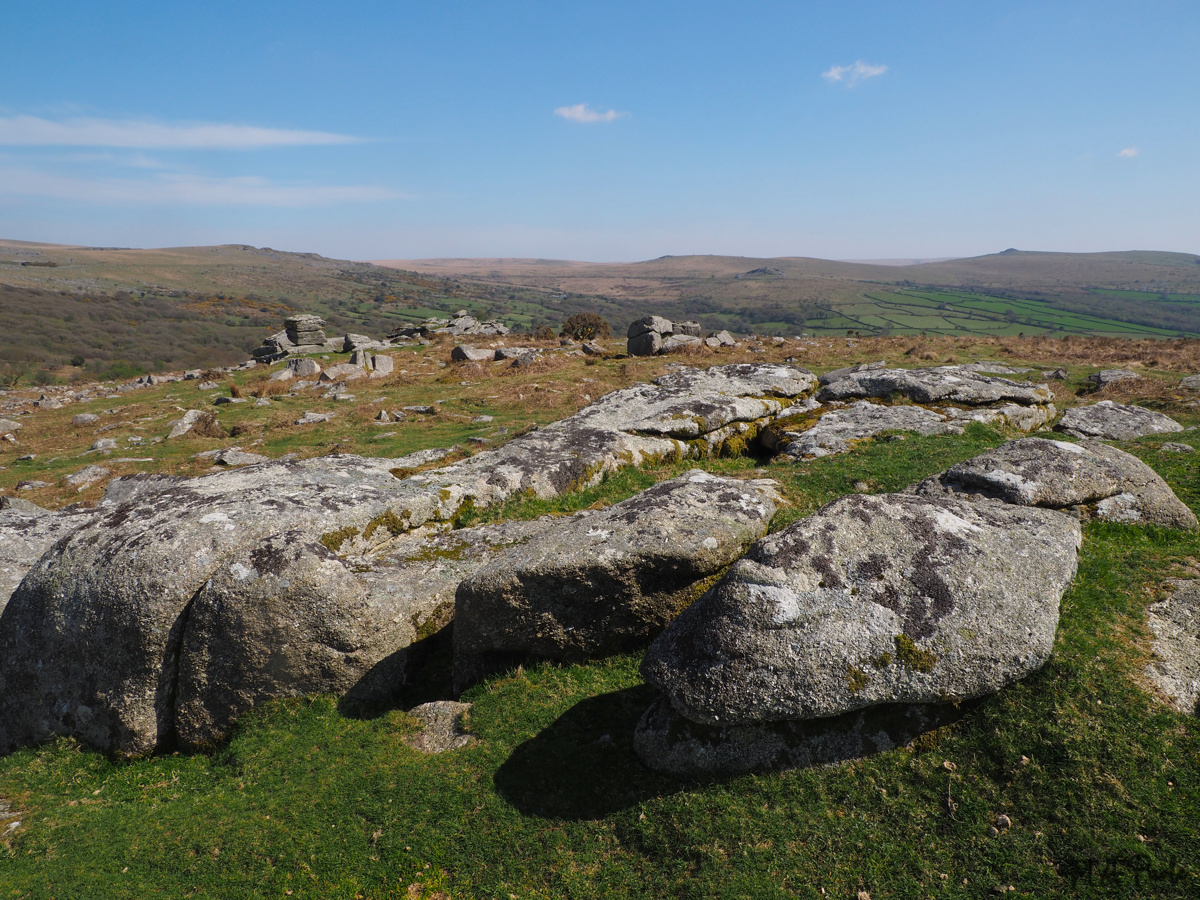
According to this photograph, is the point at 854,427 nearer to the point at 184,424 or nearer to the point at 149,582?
the point at 149,582

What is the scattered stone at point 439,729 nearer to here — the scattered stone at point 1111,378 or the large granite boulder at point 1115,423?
the large granite boulder at point 1115,423

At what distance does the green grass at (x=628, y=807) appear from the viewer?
5.79 meters

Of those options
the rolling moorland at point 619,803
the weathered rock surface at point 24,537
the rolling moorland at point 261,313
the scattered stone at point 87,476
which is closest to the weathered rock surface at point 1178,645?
the rolling moorland at point 619,803

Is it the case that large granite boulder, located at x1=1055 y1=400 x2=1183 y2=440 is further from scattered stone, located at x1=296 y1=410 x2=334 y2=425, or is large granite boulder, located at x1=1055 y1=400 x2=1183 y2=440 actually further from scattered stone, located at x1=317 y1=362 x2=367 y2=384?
scattered stone, located at x1=317 y1=362 x2=367 y2=384

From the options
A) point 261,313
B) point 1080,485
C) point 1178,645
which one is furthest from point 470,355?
point 261,313

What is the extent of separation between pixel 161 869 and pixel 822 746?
8.20m

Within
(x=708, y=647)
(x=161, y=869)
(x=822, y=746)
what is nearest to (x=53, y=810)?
(x=161, y=869)

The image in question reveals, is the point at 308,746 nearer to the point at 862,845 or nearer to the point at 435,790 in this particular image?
the point at 435,790

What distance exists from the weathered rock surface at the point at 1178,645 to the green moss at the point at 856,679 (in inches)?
134

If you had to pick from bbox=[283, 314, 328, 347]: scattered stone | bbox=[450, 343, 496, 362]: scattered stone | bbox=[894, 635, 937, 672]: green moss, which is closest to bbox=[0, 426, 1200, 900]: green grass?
bbox=[894, 635, 937, 672]: green moss

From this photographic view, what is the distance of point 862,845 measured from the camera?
6.10 metres

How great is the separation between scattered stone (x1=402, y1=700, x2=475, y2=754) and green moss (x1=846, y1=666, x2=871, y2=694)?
17.0 feet

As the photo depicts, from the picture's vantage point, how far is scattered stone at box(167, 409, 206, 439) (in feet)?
86.3

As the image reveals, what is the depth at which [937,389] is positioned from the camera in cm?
2064
